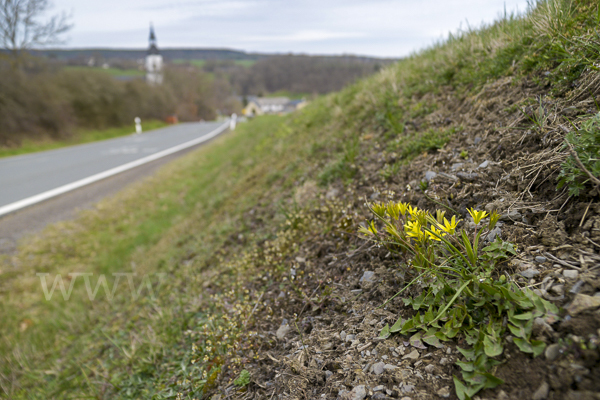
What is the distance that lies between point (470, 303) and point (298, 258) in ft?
4.75

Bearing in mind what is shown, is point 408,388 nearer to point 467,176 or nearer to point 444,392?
point 444,392

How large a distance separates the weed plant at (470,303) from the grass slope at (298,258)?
122mm

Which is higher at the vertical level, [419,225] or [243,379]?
[419,225]

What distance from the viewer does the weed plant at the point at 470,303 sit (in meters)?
1.43

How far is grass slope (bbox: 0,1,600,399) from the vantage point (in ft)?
7.17

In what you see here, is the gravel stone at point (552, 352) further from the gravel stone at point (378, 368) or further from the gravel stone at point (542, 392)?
the gravel stone at point (378, 368)

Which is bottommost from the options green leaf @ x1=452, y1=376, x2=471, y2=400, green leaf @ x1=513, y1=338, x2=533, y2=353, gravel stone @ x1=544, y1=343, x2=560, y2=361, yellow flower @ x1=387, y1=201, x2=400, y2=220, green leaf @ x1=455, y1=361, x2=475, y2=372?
green leaf @ x1=452, y1=376, x2=471, y2=400

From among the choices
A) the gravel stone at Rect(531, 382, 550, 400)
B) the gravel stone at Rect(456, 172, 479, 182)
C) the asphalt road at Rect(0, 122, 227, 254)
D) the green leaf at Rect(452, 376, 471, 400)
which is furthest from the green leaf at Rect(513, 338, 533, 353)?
the asphalt road at Rect(0, 122, 227, 254)

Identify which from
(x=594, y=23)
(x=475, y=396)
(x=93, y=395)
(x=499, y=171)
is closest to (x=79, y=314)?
(x=93, y=395)

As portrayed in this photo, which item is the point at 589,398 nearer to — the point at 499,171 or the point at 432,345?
the point at 432,345

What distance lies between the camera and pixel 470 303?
5.52ft

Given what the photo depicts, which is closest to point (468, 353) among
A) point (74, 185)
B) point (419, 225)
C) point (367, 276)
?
point (419, 225)

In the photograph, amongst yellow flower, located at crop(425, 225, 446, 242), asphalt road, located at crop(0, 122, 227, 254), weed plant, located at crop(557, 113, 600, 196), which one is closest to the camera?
weed plant, located at crop(557, 113, 600, 196)

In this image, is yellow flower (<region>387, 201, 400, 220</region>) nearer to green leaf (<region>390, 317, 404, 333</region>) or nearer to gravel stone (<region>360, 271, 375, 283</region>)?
gravel stone (<region>360, 271, 375, 283</region>)
